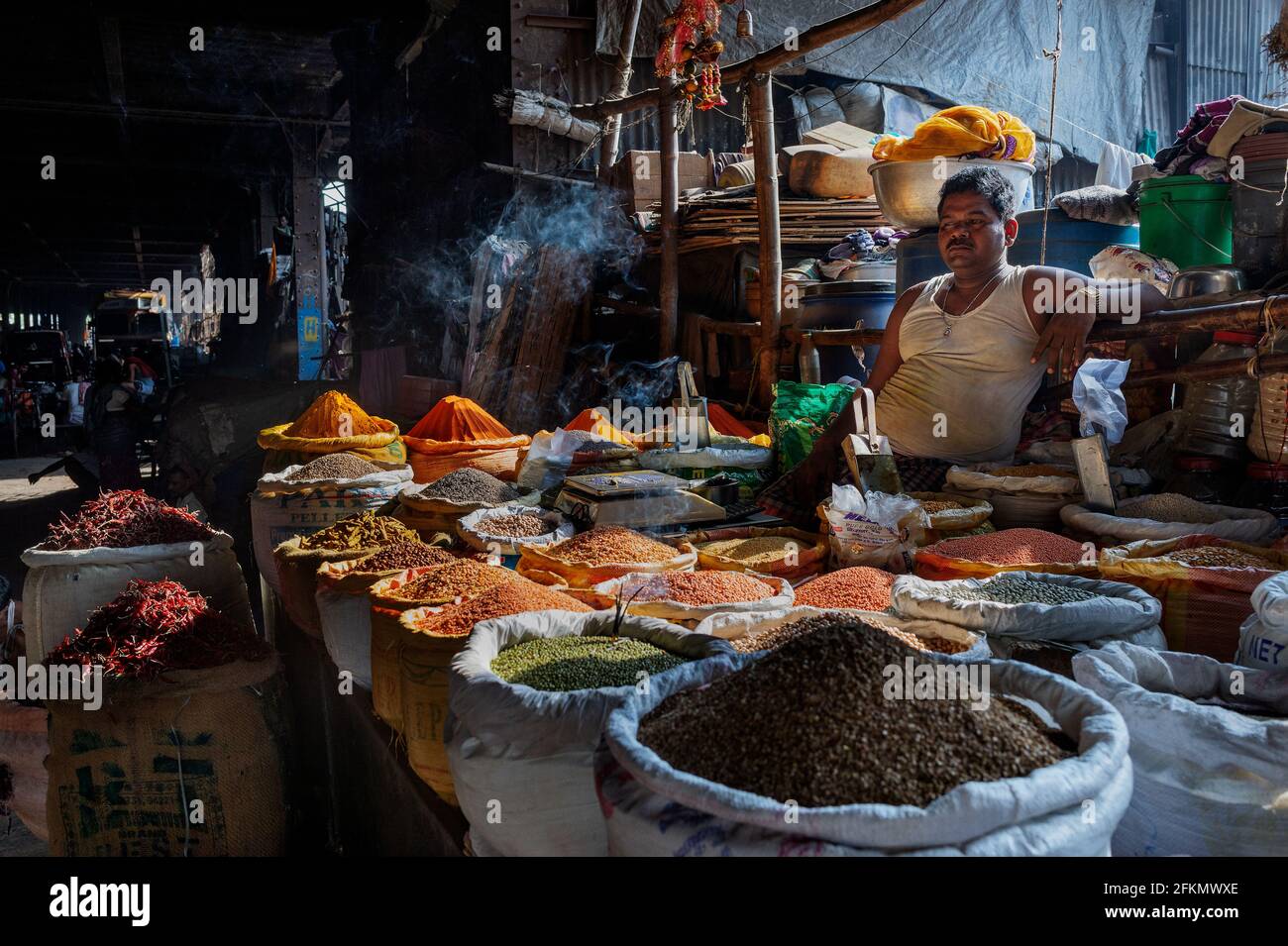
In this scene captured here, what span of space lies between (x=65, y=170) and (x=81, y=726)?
47.0ft

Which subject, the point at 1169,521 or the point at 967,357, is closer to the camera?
the point at 1169,521

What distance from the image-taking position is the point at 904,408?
11.1ft

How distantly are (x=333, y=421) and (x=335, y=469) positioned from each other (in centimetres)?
61

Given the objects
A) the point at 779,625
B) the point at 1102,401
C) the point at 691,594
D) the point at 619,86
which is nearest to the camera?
the point at 779,625

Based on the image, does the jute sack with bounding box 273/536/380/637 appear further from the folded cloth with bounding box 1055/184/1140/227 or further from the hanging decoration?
the hanging decoration

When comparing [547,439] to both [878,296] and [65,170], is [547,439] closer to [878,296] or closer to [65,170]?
[878,296]

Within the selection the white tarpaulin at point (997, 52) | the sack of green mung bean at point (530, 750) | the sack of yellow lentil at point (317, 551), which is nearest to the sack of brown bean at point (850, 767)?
the sack of green mung bean at point (530, 750)

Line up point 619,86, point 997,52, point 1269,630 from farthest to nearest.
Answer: point 997,52
point 619,86
point 1269,630

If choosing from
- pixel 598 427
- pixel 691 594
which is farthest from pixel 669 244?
pixel 691 594

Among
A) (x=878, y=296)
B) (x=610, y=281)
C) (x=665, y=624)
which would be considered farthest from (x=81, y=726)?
(x=610, y=281)

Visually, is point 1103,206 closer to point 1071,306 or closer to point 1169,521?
point 1071,306

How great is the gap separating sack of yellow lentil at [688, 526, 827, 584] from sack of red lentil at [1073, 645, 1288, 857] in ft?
4.05

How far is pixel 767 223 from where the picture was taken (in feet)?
15.2

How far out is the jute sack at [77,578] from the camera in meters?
2.80
